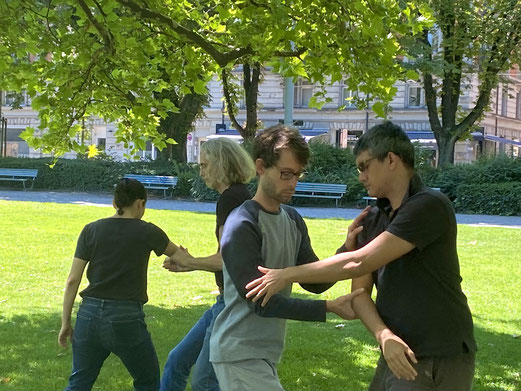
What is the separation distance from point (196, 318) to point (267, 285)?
5.99 metres

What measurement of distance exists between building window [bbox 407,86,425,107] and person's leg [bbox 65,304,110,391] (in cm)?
4600

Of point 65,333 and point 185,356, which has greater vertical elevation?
point 65,333

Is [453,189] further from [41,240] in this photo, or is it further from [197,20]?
[197,20]

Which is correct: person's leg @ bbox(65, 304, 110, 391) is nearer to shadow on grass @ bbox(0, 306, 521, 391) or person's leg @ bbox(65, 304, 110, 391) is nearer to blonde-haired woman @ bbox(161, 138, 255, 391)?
blonde-haired woman @ bbox(161, 138, 255, 391)

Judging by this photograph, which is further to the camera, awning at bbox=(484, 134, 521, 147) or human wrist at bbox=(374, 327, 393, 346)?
awning at bbox=(484, 134, 521, 147)

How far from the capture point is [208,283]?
11359 mm

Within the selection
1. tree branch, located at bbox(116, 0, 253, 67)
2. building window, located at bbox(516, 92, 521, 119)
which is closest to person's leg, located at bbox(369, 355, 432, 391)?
tree branch, located at bbox(116, 0, 253, 67)

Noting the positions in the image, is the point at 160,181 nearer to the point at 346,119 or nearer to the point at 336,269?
the point at 346,119

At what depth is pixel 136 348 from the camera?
4414 millimetres

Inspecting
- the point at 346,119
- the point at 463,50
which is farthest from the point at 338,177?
the point at 346,119

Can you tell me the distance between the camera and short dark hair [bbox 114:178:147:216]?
4.52 m

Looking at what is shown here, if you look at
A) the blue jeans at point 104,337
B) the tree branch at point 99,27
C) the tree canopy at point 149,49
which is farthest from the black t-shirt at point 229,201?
the tree branch at point 99,27

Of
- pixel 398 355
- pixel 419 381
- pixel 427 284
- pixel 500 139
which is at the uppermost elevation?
pixel 500 139

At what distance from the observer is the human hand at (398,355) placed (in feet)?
9.19
